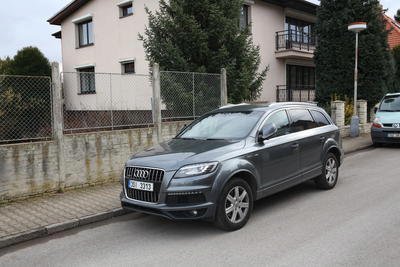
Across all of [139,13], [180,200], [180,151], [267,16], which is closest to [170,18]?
[180,151]

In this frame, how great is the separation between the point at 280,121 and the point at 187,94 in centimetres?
390

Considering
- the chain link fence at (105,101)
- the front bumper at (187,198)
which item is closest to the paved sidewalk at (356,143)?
the chain link fence at (105,101)

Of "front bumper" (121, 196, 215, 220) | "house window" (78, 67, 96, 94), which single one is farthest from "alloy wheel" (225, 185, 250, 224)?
"house window" (78, 67, 96, 94)

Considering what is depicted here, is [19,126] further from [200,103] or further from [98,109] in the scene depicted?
[200,103]

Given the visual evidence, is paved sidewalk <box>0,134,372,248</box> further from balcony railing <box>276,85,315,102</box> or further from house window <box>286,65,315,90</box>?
house window <box>286,65,315,90</box>

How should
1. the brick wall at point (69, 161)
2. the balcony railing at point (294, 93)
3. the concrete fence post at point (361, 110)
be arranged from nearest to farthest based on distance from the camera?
the brick wall at point (69, 161), the concrete fence post at point (361, 110), the balcony railing at point (294, 93)

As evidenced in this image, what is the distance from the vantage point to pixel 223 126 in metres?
6.00

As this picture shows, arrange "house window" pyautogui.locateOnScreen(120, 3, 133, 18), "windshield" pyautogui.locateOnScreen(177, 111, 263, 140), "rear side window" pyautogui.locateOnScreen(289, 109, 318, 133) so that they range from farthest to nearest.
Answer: "house window" pyautogui.locateOnScreen(120, 3, 133, 18) < "rear side window" pyautogui.locateOnScreen(289, 109, 318, 133) < "windshield" pyautogui.locateOnScreen(177, 111, 263, 140)

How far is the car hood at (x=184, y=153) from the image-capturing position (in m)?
4.83

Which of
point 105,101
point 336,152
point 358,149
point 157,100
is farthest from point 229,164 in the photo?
point 358,149

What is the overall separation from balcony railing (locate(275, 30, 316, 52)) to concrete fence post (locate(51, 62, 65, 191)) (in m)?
15.5

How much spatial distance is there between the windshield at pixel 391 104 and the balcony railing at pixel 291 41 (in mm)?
8214

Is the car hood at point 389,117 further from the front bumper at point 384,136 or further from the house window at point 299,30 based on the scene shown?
the house window at point 299,30

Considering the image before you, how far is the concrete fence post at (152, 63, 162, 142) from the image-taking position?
8609 mm
